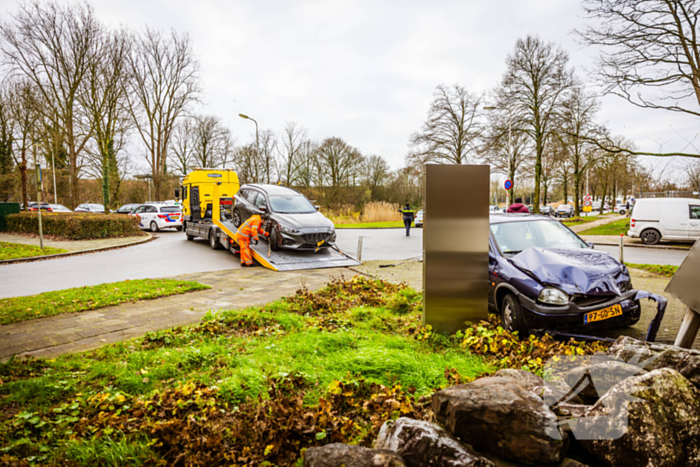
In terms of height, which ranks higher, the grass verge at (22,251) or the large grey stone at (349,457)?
the large grey stone at (349,457)

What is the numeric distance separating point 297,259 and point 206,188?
25.2ft

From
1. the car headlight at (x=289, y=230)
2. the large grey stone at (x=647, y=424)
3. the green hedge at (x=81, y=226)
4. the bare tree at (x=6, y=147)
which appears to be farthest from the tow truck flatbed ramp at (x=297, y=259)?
the bare tree at (x=6, y=147)

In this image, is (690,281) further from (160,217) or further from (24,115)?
(24,115)

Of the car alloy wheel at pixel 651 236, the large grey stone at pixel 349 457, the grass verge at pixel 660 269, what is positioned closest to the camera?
the large grey stone at pixel 349 457

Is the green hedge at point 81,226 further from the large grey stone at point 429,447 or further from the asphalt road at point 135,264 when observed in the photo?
the large grey stone at point 429,447

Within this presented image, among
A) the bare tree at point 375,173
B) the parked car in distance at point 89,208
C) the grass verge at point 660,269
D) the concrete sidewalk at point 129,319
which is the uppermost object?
the bare tree at point 375,173

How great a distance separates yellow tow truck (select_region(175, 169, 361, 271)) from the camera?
38.7 feet

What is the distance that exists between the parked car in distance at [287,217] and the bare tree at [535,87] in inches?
820

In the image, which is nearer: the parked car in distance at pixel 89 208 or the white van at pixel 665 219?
the white van at pixel 665 219

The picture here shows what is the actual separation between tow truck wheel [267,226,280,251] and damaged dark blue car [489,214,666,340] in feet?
24.5

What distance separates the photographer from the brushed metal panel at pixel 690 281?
2816mm

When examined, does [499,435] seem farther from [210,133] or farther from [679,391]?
[210,133]

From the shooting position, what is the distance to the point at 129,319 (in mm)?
5926

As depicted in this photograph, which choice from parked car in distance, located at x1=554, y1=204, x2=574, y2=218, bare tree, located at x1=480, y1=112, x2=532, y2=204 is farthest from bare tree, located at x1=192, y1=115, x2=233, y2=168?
parked car in distance, located at x1=554, y1=204, x2=574, y2=218
